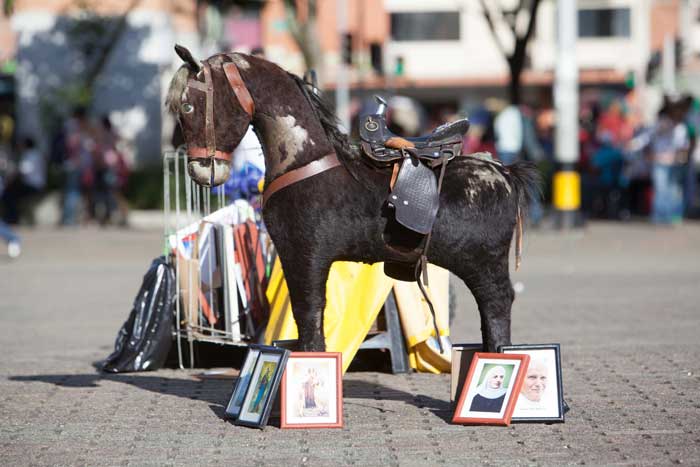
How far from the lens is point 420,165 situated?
23.0 ft

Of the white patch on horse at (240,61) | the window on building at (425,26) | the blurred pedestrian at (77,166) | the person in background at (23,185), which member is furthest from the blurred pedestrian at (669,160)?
the window on building at (425,26)

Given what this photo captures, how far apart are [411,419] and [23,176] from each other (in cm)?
1849

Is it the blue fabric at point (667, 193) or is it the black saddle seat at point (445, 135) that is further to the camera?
the blue fabric at point (667, 193)

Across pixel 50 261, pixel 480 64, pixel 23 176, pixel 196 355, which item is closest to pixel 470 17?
pixel 480 64

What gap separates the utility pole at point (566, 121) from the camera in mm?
19969

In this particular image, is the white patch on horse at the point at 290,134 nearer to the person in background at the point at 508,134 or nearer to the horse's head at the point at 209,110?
the horse's head at the point at 209,110

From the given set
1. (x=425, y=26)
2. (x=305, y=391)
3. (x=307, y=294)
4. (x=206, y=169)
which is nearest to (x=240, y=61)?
(x=206, y=169)

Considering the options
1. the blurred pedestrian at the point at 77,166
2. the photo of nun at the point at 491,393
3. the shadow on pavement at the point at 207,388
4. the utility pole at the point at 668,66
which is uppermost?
the utility pole at the point at 668,66

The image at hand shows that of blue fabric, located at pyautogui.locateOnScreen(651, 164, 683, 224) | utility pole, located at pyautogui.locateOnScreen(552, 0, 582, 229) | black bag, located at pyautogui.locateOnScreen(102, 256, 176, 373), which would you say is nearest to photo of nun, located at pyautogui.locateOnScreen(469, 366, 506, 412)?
black bag, located at pyautogui.locateOnScreen(102, 256, 176, 373)

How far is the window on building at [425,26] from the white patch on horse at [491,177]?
48135 millimetres

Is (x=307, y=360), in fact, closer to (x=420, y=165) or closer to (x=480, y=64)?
(x=420, y=165)

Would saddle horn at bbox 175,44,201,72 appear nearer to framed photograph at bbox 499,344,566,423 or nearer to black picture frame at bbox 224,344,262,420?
black picture frame at bbox 224,344,262,420

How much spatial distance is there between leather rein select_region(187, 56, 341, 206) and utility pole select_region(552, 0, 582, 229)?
44.5 feet

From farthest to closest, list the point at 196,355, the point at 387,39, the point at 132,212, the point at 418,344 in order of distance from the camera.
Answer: the point at 387,39 → the point at 132,212 → the point at 196,355 → the point at 418,344
